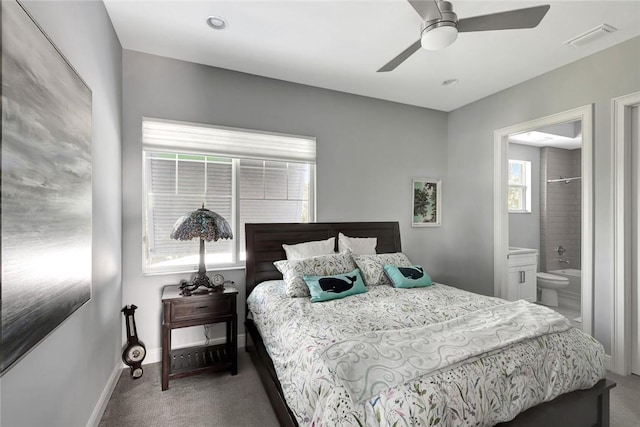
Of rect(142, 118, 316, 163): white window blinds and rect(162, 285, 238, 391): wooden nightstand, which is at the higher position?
rect(142, 118, 316, 163): white window blinds

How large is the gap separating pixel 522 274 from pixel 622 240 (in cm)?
173

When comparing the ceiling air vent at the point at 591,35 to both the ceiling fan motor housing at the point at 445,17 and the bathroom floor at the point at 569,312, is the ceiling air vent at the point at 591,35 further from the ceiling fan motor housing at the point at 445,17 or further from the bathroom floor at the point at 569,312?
the bathroom floor at the point at 569,312

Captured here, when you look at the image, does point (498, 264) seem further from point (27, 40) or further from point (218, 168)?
point (27, 40)

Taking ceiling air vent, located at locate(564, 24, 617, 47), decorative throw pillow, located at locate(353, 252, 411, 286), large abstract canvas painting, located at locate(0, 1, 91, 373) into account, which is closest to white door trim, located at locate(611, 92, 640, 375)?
ceiling air vent, located at locate(564, 24, 617, 47)

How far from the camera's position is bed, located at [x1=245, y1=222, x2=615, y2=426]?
1260 millimetres

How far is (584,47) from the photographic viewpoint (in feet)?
8.93

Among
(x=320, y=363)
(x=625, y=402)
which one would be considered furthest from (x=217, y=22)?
(x=625, y=402)

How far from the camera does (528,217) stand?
5.41 m

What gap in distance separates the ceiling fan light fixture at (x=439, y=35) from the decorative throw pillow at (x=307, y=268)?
1.89 m

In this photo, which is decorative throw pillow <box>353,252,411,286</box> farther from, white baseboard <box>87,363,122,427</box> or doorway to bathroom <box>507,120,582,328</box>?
doorway to bathroom <box>507,120,582,328</box>

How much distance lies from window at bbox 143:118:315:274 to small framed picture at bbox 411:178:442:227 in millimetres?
1576

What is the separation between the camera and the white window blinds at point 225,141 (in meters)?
2.89

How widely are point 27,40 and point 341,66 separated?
252cm

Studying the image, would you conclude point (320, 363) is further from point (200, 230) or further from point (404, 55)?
point (404, 55)
